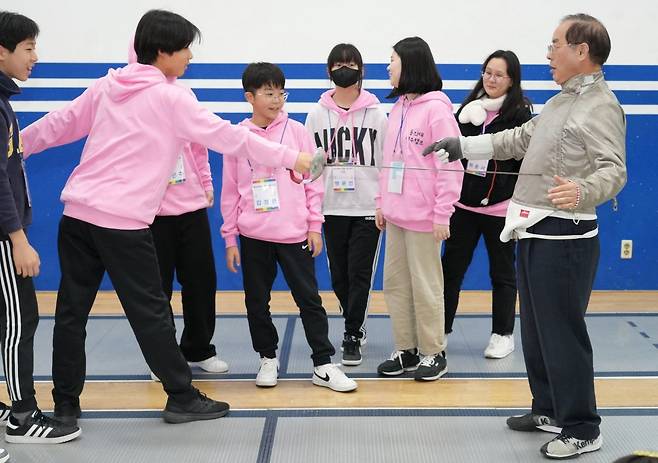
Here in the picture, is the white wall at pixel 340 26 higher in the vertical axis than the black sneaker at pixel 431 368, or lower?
higher

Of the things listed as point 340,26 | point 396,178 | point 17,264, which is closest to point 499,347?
point 396,178

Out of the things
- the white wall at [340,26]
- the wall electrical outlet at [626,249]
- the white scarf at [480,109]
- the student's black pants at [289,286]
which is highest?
the white wall at [340,26]

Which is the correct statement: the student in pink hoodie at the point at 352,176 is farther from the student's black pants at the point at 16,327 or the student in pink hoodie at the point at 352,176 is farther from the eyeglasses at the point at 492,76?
the student's black pants at the point at 16,327

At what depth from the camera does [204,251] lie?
3396 millimetres

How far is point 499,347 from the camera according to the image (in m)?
3.65

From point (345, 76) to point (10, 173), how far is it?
4.89 ft

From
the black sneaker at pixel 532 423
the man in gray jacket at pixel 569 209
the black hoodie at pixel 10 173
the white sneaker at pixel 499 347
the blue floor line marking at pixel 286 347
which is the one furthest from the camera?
the white sneaker at pixel 499 347

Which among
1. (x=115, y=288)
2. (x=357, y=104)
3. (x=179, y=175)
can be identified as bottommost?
(x=115, y=288)

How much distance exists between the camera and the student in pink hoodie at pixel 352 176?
11.6ft

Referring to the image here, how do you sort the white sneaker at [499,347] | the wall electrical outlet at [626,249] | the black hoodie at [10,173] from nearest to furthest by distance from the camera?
the black hoodie at [10,173]
the white sneaker at [499,347]
the wall electrical outlet at [626,249]

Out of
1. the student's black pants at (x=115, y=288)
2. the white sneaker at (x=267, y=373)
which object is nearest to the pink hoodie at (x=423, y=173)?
the white sneaker at (x=267, y=373)

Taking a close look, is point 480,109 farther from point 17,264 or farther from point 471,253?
point 17,264

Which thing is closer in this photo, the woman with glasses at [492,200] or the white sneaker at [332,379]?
the white sneaker at [332,379]

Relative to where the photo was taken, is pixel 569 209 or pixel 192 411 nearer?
pixel 569 209
